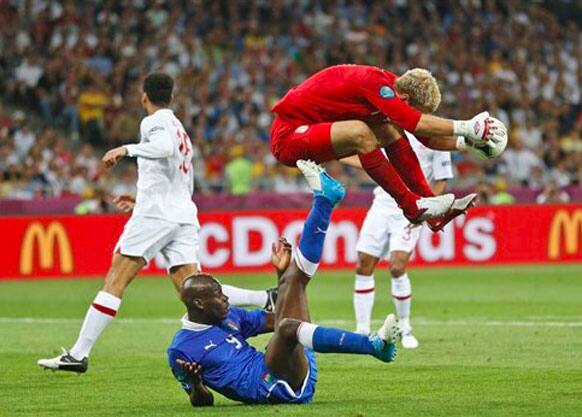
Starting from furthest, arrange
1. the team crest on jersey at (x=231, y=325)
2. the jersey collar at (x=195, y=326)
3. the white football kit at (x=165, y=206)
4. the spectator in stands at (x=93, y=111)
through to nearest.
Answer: the spectator in stands at (x=93, y=111) → the white football kit at (x=165, y=206) → the team crest on jersey at (x=231, y=325) → the jersey collar at (x=195, y=326)

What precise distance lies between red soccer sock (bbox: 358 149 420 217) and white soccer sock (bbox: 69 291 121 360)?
2552mm

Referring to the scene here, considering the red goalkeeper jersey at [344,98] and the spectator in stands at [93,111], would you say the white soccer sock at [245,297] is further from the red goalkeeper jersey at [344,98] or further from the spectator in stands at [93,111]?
the spectator in stands at [93,111]

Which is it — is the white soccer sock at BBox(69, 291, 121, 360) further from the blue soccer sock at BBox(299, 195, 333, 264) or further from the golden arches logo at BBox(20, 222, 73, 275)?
the golden arches logo at BBox(20, 222, 73, 275)

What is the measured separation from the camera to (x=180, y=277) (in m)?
12.1

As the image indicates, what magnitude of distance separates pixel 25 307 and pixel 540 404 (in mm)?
10884

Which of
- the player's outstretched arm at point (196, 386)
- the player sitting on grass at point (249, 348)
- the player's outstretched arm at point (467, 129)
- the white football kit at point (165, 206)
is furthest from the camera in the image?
the white football kit at point (165, 206)

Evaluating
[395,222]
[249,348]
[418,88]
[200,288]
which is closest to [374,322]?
[395,222]

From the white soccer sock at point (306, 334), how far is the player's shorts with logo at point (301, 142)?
74.9 inches

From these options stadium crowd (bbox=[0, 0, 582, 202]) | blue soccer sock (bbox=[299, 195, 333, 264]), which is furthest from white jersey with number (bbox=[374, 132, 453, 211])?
stadium crowd (bbox=[0, 0, 582, 202])

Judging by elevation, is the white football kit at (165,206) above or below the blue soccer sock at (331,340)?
above

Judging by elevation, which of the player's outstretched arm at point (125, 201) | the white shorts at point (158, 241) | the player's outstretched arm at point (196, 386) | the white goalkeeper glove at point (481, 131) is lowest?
the player's outstretched arm at point (196, 386)

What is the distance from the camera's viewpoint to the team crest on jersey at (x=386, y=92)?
35.1 feet

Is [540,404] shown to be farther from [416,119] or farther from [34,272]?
[34,272]

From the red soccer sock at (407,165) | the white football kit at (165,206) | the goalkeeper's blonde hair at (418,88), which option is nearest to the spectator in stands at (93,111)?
the white football kit at (165,206)
